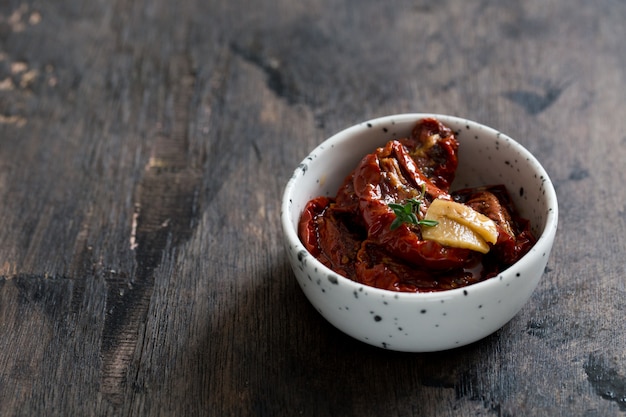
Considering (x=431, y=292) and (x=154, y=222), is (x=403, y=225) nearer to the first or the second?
(x=431, y=292)

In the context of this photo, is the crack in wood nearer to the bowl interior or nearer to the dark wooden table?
the dark wooden table

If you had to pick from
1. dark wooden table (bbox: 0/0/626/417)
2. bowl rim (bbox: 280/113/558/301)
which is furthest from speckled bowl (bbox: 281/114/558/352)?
dark wooden table (bbox: 0/0/626/417)

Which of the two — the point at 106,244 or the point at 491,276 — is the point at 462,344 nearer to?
the point at 491,276

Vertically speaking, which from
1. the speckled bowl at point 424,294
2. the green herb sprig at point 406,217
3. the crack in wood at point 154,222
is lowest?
the crack in wood at point 154,222

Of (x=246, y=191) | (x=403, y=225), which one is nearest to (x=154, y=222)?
(x=246, y=191)

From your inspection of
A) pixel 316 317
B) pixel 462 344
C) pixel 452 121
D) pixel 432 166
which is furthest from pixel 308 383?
pixel 452 121

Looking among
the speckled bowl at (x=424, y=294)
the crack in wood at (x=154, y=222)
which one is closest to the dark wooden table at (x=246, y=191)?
the crack in wood at (x=154, y=222)

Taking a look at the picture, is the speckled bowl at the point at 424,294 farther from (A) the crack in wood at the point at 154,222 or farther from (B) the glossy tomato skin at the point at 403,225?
(A) the crack in wood at the point at 154,222
